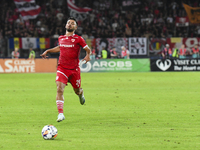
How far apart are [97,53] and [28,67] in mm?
9287

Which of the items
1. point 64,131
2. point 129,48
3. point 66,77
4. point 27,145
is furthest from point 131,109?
point 129,48

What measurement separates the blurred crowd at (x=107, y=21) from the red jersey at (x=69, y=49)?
30107 mm

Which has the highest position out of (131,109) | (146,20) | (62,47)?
(146,20)

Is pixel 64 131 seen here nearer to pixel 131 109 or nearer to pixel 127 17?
pixel 131 109

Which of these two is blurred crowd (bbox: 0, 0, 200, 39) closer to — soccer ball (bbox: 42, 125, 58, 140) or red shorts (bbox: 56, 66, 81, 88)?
red shorts (bbox: 56, 66, 81, 88)

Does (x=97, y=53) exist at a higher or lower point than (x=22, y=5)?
lower

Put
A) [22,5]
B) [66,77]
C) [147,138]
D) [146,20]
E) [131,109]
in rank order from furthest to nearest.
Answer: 1. [146,20]
2. [22,5]
3. [131,109]
4. [66,77]
5. [147,138]

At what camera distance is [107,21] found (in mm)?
42031

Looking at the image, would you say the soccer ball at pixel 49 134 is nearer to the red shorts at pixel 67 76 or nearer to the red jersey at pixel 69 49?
the red shorts at pixel 67 76

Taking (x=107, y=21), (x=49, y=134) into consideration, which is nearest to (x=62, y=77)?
(x=49, y=134)

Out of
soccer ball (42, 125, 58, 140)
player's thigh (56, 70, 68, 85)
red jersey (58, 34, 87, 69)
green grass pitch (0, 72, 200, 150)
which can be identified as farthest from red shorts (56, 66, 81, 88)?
soccer ball (42, 125, 58, 140)

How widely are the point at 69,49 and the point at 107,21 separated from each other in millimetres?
33614

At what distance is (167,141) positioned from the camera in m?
6.43

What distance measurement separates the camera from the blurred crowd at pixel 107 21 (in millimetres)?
39938
